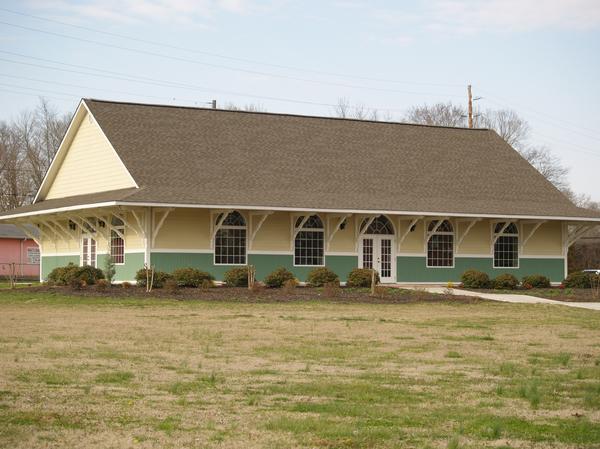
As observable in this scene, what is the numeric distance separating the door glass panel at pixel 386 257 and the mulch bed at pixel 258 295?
237 inches

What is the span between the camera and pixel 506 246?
39125 millimetres

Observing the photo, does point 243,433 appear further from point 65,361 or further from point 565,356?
point 565,356

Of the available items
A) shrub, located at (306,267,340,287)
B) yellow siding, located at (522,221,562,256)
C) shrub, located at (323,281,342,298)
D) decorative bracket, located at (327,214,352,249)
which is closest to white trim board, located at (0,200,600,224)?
decorative bracket, located at (327,214,352,249)

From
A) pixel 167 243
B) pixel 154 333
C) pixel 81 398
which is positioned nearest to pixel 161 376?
pixel 81 398

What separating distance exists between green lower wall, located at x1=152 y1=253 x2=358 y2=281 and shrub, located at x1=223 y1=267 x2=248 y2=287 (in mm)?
1432

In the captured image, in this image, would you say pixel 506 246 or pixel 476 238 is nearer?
pixel 476 238

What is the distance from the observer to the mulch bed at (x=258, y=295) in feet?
91.5

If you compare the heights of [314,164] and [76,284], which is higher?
[314,164]

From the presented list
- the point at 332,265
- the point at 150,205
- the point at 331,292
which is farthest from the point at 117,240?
the point at 331,292

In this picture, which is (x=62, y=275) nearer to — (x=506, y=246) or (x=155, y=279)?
(x=155, y=279)

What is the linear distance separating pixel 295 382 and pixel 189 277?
65.9 feet

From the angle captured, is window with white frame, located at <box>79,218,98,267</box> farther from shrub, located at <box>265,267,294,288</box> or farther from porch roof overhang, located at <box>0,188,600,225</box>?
shrub, located at <box>265,267,294,288</box>

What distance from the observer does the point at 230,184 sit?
3412 cm

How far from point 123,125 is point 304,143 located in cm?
723
